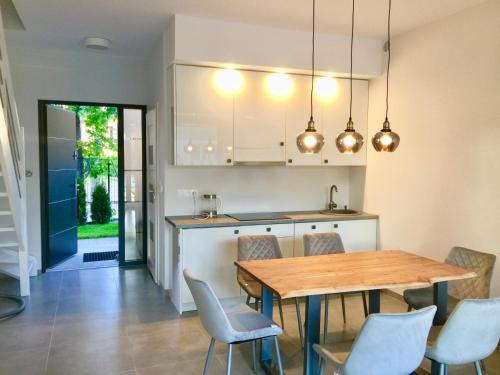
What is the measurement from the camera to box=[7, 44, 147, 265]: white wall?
512cm

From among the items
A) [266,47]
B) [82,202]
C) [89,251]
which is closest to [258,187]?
[266,47]

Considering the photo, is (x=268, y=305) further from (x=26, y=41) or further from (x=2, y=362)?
(x=26, y=41)

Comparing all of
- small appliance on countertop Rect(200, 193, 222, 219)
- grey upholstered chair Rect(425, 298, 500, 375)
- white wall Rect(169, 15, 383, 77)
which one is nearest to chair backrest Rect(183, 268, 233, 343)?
grey upholstered chair Rect(425, 298, 500, 375)

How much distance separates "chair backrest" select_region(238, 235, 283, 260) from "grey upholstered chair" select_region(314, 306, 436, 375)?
5.17 ft

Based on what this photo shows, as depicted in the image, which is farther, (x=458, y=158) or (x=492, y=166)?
(x=458, y=158)

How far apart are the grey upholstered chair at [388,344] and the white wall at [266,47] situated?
293cm

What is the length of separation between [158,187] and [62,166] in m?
2.00

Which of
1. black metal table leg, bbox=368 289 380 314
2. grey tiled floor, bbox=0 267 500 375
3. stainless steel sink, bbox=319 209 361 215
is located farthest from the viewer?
stainless steel sink, bbox=319 209 361 215

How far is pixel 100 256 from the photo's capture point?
6320 millimetres

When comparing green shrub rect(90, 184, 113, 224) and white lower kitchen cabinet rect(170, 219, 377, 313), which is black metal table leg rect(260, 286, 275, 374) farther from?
green shrub rect(90, 184, 113, 224)

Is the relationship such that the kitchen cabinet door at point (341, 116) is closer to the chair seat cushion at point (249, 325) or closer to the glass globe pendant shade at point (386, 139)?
the glass globe pendant shade at point (386, 139)

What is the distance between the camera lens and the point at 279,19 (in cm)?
396

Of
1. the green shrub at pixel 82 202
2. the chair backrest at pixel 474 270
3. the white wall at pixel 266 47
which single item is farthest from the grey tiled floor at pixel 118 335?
the green shrub at pixel 82 202

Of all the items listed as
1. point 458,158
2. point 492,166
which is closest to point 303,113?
point 458,158
